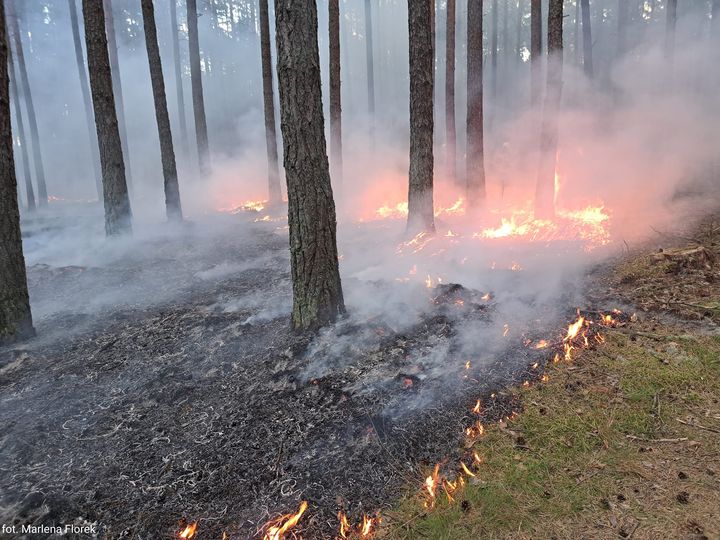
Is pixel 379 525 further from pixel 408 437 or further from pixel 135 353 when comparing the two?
pixel 135 353

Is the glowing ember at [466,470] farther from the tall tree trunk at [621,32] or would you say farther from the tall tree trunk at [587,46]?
the tall tree trunk at [621,32]

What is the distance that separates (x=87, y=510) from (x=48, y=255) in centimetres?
1141

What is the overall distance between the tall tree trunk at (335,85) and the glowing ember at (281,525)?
1419 centimetres

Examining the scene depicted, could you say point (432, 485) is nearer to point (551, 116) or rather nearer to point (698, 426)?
point (698, 426)

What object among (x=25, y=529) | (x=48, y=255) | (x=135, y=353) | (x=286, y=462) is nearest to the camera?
(x=25, y=529)

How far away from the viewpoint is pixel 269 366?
4.89m

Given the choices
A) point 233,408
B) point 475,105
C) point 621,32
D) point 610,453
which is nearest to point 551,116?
point 475,105

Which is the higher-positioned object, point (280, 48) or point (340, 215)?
point (280, 48)

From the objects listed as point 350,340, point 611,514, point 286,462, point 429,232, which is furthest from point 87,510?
point 429,232

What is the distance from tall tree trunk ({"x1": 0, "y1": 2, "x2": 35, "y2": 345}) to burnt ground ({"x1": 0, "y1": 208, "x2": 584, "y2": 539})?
39 cm

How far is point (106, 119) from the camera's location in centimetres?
1048

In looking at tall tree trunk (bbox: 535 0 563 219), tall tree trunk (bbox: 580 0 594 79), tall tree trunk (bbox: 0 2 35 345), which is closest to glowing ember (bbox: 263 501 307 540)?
tall tree trunk (bbox: 0 2 35 345)

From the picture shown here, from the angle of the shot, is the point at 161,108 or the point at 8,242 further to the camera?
the point at 161,108

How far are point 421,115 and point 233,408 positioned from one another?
23.6 feet
